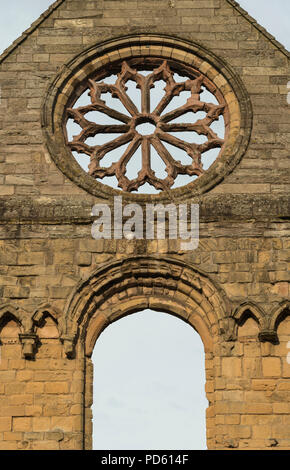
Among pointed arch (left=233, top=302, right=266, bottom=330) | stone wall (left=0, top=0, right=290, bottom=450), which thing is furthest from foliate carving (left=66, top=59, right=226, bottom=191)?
pointed arch (left=233, top=302, right=266, bottom=330)

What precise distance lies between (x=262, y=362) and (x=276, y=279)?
4.21 feet

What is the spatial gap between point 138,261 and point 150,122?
9.05ft

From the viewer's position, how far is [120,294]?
776 inches

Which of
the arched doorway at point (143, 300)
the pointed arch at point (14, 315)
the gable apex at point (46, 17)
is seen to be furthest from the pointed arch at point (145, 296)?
the gable apex at point (46, 17)

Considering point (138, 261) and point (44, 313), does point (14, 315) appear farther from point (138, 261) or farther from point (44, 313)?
point (138, 261)

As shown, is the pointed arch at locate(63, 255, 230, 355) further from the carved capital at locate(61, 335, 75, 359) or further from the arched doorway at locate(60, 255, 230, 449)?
the carved capital at locate(61, 335, 75, 359)

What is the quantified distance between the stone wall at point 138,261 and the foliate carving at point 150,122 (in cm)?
60

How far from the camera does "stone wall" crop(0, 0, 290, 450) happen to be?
18688mm

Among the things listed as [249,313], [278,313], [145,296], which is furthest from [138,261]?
[278,313]

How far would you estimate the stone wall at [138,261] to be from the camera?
18.7 meters

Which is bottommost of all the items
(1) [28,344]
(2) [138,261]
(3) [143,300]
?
(1) [28,344]

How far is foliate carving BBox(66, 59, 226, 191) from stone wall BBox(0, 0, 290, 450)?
0.60m

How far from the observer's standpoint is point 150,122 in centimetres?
2139
